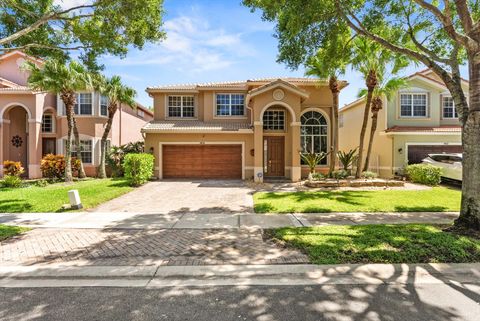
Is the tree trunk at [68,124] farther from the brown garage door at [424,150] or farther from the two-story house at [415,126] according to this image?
the brown garage door at [424,150]

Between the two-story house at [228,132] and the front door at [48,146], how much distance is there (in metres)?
7.91

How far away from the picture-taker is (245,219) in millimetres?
8281

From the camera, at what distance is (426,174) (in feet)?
49.2

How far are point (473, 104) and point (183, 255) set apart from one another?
767cm

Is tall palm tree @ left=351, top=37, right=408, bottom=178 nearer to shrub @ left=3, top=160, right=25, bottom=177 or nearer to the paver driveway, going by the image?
the paver driveway

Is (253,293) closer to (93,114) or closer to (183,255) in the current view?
(183,255)

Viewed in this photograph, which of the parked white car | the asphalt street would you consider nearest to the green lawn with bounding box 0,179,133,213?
the asphalt street

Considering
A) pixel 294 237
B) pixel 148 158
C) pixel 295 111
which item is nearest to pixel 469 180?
pixel 294 237

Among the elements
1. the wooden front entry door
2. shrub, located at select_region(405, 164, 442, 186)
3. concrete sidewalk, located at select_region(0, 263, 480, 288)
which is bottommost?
concrete sidewalk, located at select_region(0, 263, 480, 288)

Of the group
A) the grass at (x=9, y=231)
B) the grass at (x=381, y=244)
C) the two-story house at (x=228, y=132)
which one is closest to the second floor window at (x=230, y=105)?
the two-story house at (x=228, y=132)

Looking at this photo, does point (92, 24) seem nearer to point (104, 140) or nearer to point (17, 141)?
point (104, 140)

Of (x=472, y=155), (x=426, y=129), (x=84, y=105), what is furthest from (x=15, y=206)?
(x=426, y=129)

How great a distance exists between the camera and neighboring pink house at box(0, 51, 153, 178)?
720 inches

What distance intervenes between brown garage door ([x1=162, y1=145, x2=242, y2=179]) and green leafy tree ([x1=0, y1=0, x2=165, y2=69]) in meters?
8.45
